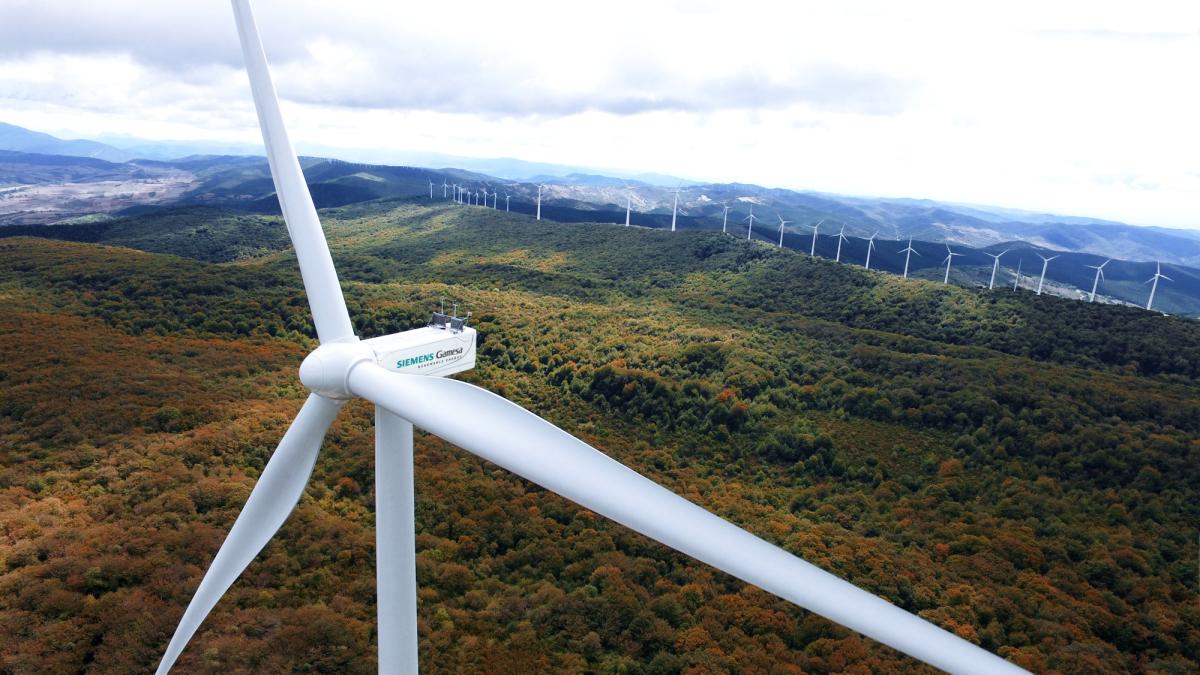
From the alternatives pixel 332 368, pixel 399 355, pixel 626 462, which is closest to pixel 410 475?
pixel 399 355

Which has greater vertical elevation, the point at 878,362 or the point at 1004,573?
the point at 878,362

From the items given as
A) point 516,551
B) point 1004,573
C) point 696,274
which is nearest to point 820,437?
point 1004,573

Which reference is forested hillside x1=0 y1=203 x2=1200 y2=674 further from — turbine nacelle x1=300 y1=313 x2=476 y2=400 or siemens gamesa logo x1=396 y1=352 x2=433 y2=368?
siemens gamesa logo x1=396 y1=352 x2=433 y2=368

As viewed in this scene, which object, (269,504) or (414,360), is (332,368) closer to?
(414,360)

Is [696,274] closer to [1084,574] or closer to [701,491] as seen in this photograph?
[701,491]

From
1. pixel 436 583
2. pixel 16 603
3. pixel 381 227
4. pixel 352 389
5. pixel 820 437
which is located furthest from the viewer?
pixel 381 227

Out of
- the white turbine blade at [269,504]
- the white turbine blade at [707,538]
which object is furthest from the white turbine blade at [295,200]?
the white turbine blade at [707,538]

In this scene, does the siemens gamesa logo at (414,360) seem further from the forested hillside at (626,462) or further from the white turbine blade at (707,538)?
the forested hillside at (626,462)
